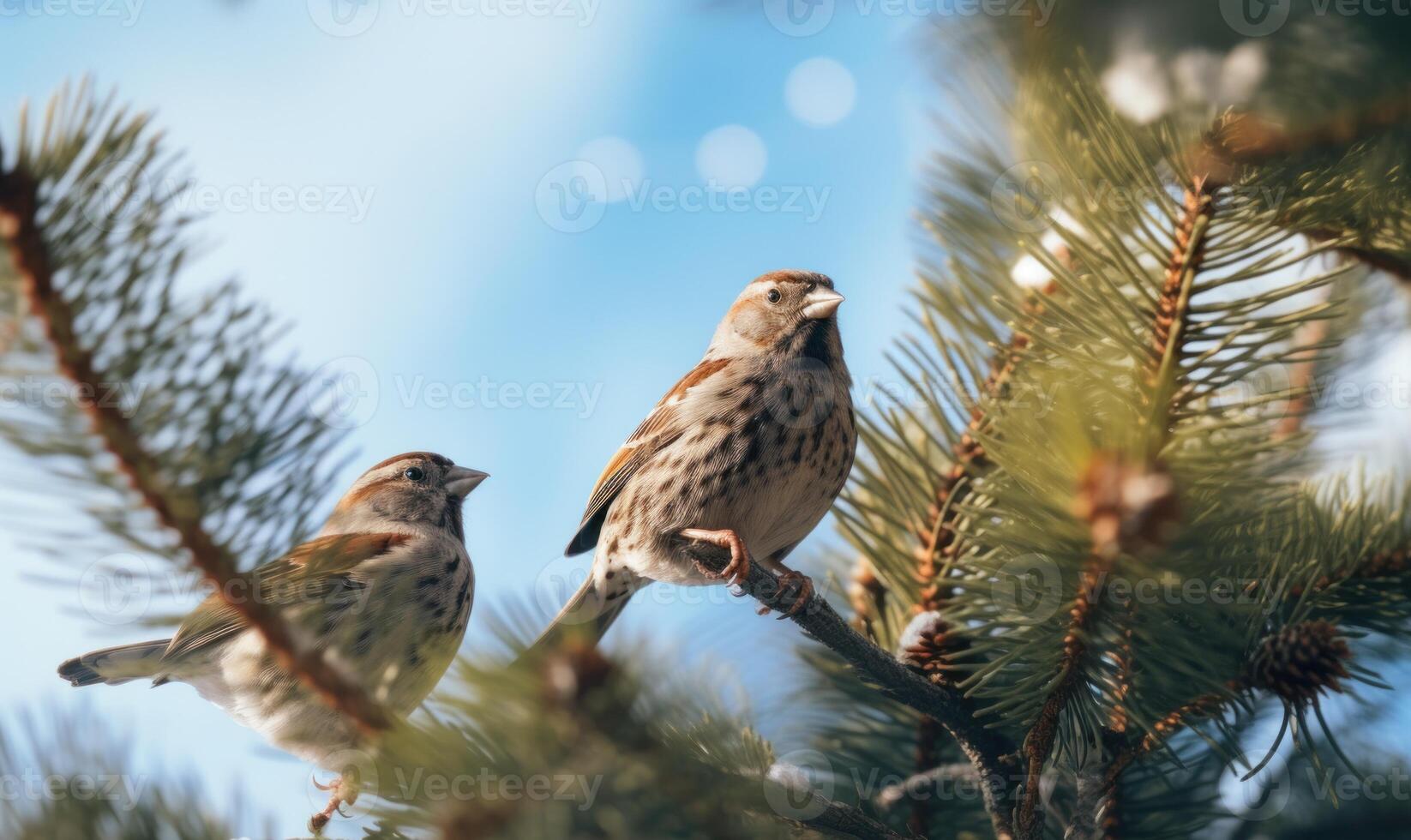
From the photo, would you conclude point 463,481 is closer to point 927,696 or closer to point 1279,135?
point 927,696

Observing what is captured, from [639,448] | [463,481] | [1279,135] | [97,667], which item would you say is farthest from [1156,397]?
[463,481]

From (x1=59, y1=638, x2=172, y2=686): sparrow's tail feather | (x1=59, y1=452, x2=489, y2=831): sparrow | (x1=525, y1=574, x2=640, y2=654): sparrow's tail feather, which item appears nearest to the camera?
(x1=59, y1=452, x2=489, y2=831): sparrow

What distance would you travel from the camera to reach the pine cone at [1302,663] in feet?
6.17

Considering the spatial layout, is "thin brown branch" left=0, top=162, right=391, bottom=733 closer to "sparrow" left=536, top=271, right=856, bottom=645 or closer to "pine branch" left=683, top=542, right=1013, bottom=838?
"pine branch" left=683, top=542, right=1013, bottom=838

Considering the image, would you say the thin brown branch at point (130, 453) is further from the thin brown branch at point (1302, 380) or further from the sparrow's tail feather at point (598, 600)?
the thin brown branch at point (1302, 380)

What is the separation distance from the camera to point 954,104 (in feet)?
8.09

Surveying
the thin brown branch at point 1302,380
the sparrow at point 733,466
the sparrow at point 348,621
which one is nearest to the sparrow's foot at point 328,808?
the sparrow at point 348,621

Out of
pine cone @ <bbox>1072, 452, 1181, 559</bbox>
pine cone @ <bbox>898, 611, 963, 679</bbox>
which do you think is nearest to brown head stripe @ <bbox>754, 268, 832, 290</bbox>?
pine cone @ <bbox>898, 611, 963, 679</bbox>

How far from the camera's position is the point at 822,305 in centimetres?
385

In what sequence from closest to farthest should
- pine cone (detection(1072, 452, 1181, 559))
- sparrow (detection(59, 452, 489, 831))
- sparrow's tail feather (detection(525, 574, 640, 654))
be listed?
pine cone (detection(1072, 452, 1181, 559)) < sparrow (detection(59, 452, 489, 831)) < sparrow's tail feather (detection(525, 574, 640, 654))

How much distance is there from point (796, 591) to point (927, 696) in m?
0.38

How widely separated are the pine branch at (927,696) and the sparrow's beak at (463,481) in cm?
243

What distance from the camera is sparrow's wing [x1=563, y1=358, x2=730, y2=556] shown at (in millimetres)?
3533

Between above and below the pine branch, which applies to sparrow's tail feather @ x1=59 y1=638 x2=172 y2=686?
below
